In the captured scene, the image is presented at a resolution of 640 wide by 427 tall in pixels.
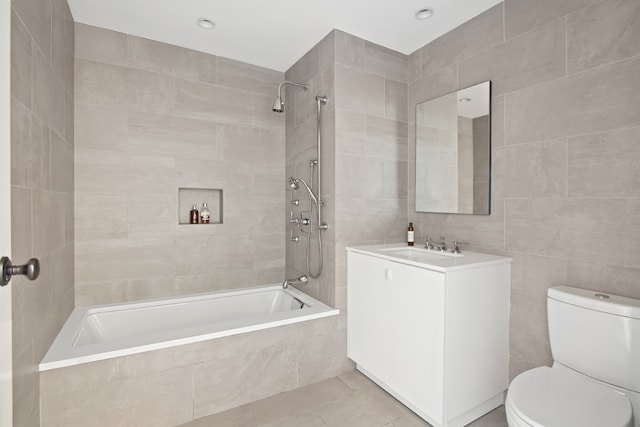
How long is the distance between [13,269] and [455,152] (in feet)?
7.74

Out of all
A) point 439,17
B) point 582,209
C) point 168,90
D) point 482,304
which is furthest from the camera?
point 168,90

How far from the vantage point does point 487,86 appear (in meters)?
2.04

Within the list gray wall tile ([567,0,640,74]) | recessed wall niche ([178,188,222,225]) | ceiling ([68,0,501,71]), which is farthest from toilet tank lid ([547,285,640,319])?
recessed wall niche ([178,188,222,225])

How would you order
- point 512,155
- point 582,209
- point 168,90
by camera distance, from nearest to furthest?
point 582,209, point 512,155, point 168,90

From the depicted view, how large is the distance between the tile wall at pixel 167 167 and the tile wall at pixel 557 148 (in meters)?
1.76

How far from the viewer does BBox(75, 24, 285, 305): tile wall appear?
2309 millimetres

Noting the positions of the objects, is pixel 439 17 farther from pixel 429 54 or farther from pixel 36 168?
pixel 36 168

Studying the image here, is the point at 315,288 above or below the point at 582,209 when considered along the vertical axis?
Answer: below

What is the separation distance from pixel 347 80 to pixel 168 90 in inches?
57.0

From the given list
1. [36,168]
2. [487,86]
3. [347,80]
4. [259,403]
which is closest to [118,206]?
[36,168]

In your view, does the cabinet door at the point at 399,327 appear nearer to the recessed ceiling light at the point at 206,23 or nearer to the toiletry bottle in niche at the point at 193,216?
the toiletry bottle in niche at the point at 193,216

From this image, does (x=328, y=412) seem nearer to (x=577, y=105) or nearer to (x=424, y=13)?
(x=577, y=105)

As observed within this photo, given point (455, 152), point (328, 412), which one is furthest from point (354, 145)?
point (328, 412)

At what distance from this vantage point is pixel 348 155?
7.68 feet
